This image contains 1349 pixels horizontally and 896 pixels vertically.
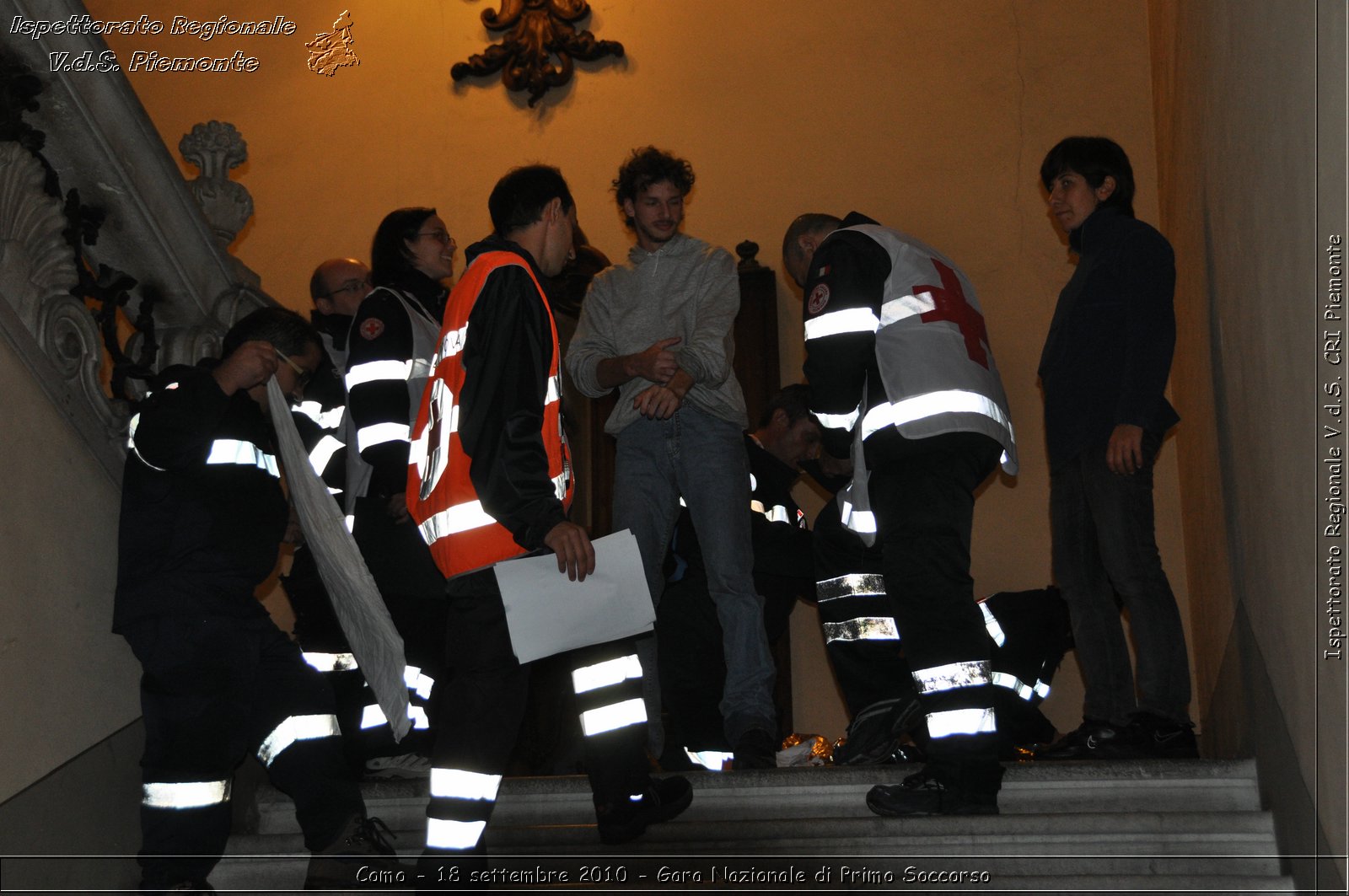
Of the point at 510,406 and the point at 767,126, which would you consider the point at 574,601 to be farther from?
the point at 767,126

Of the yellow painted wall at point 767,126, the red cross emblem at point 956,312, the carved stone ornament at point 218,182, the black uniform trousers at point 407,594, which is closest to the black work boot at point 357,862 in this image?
the black uniform trousers at point 407,594

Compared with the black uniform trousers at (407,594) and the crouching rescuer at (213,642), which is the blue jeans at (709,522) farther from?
the crouching rescuer at (213,642)

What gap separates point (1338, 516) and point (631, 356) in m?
2.61

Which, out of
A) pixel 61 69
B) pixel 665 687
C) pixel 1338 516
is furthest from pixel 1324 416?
pixel 61 69

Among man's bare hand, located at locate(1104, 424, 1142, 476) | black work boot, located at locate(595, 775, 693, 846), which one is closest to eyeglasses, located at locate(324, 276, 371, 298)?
black work boot, located at locate(595, 775, 693, 846)

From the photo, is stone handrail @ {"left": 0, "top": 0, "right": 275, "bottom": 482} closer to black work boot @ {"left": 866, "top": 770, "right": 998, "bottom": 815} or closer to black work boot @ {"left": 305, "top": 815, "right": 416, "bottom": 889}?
black work boot @ {"left": 305, "top": 815, "right": 416, "bottom": 889}

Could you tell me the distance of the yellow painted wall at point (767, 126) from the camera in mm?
5895

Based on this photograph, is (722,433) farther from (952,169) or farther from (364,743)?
(952,169)

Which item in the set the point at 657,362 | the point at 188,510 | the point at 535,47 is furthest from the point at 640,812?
the point at 535,47

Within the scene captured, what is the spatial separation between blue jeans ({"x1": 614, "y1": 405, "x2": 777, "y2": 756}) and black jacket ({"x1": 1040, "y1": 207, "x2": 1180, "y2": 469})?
0.98m

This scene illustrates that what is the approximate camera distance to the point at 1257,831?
2.85m

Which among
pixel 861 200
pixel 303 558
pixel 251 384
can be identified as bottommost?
pixel 303 558

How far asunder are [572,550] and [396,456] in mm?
1223

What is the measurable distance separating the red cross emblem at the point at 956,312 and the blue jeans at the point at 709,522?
946mm
